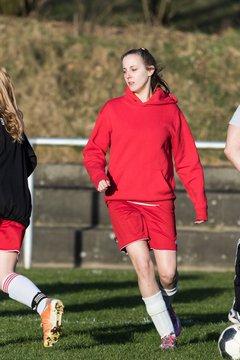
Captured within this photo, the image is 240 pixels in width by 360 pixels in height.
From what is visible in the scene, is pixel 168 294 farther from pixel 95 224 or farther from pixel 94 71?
pixel 94 71

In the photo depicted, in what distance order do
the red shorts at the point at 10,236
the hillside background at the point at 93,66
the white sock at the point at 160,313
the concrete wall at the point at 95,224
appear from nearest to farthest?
the red shorts at the point at 10,236 < the white sock at the point at 160,313 < the concrete wall at the point at 95,224 < the hillside background at the point at 93,66

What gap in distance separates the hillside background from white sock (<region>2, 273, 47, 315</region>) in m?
9.48

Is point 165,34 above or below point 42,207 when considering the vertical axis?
above

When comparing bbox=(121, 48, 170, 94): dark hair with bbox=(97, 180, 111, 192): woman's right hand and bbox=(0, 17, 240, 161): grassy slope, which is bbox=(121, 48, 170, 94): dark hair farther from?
bbox=(0, 17, 240, 161): grassy slope

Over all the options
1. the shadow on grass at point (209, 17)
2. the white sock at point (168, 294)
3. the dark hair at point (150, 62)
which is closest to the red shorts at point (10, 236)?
the white sock at point (168, 294)

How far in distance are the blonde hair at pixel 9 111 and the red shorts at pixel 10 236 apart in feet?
1.81

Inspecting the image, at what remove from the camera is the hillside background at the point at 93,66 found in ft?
58.1

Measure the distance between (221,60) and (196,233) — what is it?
4.80 metres

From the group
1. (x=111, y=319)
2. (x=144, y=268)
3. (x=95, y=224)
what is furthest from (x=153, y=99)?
(x=95, y=224)

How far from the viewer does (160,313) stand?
7.61 m

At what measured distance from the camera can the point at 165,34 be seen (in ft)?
63.5

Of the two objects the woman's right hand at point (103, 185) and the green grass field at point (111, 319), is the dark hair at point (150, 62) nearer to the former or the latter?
the woman's right hand at point (103, 185)

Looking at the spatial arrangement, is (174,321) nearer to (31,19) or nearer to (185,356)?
(185,356)

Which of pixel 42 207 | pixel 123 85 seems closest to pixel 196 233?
pixel 42 207
